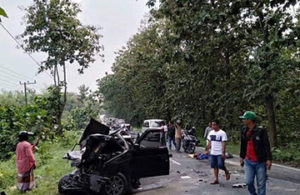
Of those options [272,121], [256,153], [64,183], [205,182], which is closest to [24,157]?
[64,183]

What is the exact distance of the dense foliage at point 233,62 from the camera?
10.2 meters

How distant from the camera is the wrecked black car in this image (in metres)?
8.09

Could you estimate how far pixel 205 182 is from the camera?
959 cm

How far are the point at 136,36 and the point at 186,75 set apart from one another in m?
17.7

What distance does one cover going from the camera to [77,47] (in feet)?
82.6

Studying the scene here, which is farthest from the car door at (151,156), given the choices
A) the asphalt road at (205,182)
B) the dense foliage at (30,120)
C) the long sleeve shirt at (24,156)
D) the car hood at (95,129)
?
the dense foliage at (30,120)

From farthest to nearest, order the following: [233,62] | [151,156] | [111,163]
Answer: [233,62], [151,156], [111,163]

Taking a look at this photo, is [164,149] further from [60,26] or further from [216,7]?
[60,26]

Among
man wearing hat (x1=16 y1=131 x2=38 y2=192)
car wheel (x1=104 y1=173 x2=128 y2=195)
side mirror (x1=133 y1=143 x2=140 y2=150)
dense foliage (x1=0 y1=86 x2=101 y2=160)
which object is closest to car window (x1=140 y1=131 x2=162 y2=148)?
side mirror (x1=133 y1=143 x2=140 y2=150)

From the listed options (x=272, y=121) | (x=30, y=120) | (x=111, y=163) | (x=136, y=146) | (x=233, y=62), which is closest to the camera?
(x=111, y=163)

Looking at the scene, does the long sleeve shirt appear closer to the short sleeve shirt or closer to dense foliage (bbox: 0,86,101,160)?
the short sleeve shirt

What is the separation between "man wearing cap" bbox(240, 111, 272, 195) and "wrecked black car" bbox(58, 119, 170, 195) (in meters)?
3.32

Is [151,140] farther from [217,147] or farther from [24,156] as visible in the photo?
[24,156]

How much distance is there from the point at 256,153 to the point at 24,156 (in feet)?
20.0
